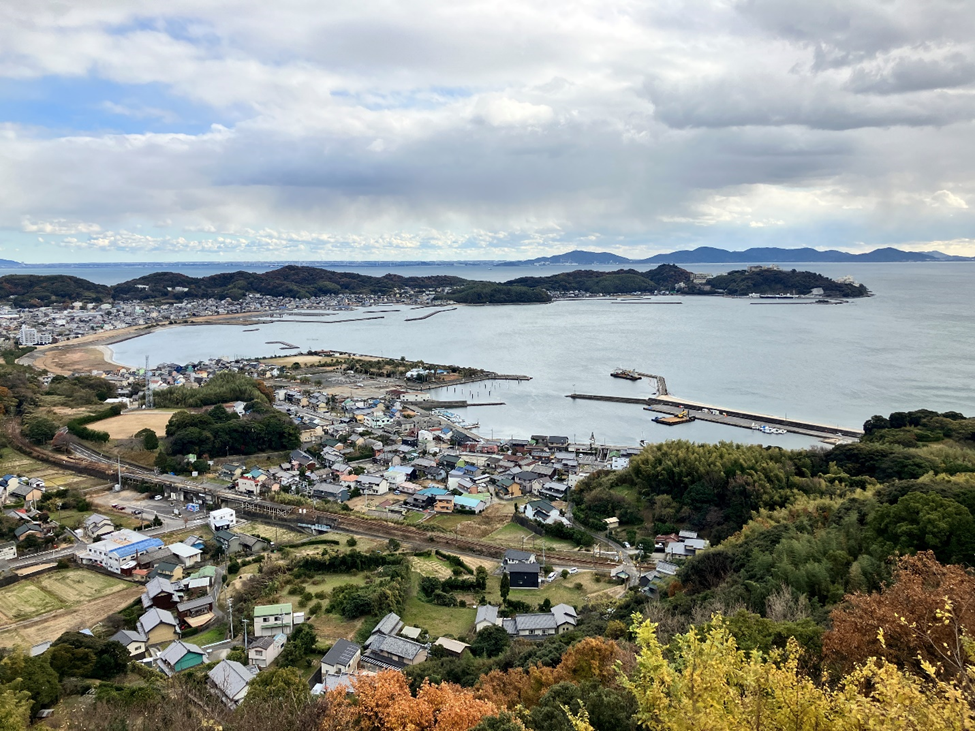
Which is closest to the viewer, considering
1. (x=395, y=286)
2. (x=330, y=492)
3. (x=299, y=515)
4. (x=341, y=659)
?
(x=341, y=659)

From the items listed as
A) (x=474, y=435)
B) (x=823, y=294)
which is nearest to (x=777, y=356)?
(x=474, y=435)

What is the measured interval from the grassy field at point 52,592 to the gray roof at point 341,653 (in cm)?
442

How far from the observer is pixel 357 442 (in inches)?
719

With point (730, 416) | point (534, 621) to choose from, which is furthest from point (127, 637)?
point (730, 416)

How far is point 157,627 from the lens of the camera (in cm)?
796

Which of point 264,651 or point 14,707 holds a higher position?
point 14,707

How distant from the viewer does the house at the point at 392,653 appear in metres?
7.18

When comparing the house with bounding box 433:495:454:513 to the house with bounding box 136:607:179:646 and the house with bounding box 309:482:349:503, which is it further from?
the house with bounding box 136:607:179:646

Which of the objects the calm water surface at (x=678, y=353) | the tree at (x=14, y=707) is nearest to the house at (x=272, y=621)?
the tree at (x=14, y=707)

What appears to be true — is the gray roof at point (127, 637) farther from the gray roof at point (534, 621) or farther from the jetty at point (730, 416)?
the jetty at point (730, 416)

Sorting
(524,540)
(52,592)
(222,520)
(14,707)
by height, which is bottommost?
(524,540)

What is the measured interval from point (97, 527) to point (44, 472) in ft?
15.9

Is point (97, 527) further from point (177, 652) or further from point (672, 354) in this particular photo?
point (672, 354)

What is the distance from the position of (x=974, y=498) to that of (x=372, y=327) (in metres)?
44.2
